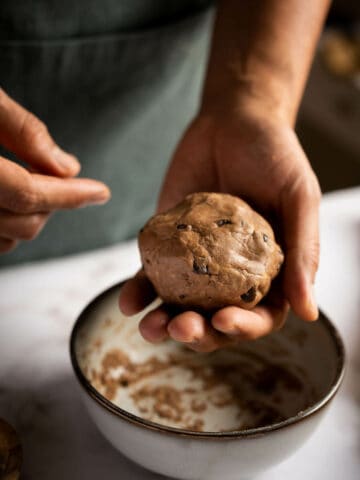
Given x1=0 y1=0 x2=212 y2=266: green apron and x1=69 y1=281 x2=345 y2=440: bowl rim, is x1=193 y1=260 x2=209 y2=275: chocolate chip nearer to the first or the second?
x1=69 y1=281 x2=345 y2=440: bowl rim

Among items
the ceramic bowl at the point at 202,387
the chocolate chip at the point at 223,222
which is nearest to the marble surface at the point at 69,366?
the ceramic bowl at the point at 202,387

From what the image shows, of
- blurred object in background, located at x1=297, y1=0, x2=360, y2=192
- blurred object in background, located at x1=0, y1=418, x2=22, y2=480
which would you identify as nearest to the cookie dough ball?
blurred object in background, located at x1=0, y1=418, x2=22, y2=480

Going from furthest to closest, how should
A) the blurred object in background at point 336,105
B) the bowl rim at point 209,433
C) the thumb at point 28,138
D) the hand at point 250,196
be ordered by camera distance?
the blurred object in background at point 336,105
the thumb at point 28,138
the hand at point 250,196
the bowl rim at point 209,433

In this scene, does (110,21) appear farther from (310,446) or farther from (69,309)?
(310,446)

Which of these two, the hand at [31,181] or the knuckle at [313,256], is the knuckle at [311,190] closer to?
the knuckle at [313,256]

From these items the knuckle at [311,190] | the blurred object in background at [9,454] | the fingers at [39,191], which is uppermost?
the knuckle at [311,190]

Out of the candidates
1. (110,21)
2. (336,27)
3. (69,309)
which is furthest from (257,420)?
(336,27)

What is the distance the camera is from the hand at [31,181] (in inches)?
32.5

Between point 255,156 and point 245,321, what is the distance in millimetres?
315

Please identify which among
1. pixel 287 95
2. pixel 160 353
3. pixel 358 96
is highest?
pixel 287 95

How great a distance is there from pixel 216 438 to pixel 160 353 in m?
0.29

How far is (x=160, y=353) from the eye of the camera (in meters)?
0.90

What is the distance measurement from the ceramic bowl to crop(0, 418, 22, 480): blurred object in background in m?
0.09

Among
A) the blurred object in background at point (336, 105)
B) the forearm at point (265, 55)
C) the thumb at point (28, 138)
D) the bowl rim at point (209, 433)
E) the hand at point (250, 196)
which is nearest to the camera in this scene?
the bowl rim at point (209, 433)
